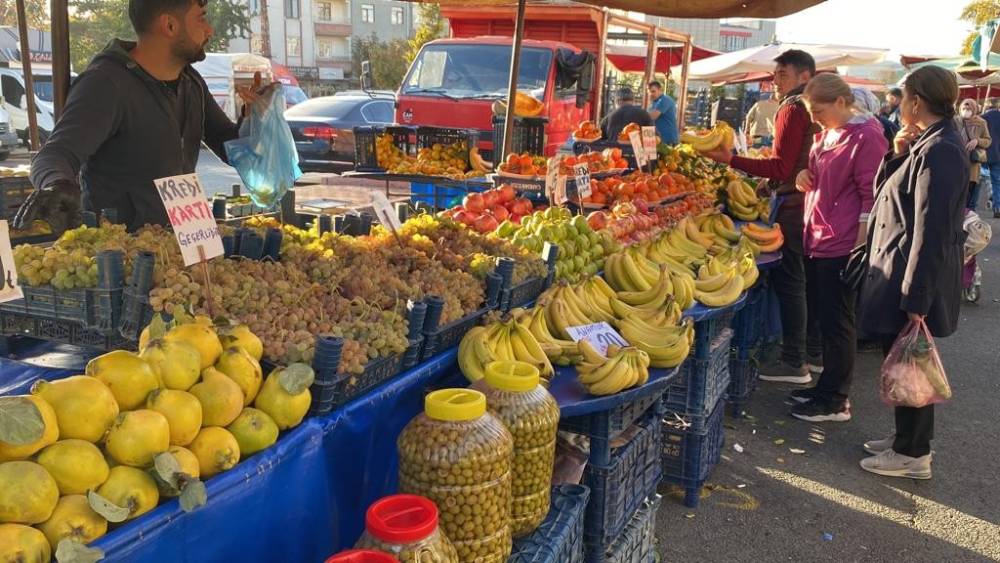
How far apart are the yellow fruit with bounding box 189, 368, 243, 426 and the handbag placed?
412 centimetres

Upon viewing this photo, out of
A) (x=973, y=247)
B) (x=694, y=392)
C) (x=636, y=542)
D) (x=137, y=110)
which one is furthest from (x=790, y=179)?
(x=137, y=110)

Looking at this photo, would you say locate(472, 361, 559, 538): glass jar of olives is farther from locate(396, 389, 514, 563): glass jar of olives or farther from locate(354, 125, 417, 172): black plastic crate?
locate(354, 125, 417, 172): black plastic crate

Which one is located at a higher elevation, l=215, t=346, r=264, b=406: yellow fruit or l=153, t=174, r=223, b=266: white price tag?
l=153, t=174, r=223, b=266: white price tag

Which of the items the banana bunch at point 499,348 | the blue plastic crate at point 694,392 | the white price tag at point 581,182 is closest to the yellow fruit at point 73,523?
the banana bunch at point 499,348

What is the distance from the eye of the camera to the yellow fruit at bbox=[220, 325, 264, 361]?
6.38 feet

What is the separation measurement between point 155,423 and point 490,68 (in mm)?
9873

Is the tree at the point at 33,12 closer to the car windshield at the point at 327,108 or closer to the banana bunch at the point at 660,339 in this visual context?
the car windshield at the point at 327,108

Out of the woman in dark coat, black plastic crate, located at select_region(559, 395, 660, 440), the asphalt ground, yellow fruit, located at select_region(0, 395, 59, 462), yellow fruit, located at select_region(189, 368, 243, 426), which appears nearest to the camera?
yellow fruit, located at select_region(0, 395, 59, 462)

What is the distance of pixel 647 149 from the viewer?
6.39 metres

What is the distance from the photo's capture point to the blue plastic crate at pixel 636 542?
9.61ft

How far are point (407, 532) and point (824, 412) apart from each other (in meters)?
4.35

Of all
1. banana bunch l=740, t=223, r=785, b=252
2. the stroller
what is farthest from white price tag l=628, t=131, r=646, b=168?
the stroller

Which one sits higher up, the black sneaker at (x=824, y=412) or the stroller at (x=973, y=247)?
the stroller at (x=973, y=247)

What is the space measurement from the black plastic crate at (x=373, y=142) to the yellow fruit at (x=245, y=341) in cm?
543
